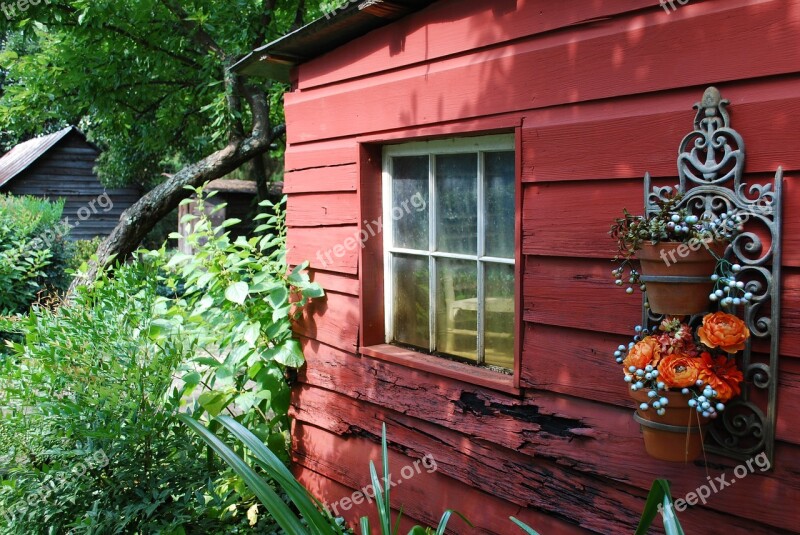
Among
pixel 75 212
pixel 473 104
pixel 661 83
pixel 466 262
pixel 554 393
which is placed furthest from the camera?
pixel 75 212

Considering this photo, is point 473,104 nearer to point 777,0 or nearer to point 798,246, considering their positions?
point 777,0

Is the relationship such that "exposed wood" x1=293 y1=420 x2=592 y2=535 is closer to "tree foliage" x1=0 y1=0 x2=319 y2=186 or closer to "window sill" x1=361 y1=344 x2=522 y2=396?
"window sill" x1=361 y1=344 x2=522 y2=396

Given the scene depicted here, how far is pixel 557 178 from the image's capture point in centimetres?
240

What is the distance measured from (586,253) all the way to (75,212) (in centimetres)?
1703

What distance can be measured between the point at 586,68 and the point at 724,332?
102 centimetres

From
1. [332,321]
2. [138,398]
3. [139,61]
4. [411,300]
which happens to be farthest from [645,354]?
[139,61]

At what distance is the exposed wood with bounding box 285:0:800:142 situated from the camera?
1887 mm

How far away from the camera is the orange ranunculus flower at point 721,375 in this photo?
1.82 metres

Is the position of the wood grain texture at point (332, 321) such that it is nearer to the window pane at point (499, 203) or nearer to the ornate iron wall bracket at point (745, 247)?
the window pane at point (499, 203)

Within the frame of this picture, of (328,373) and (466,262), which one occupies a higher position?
(466,262)

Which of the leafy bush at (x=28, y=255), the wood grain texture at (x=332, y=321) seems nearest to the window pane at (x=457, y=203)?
the wood grain texture at (x=332, y=321)

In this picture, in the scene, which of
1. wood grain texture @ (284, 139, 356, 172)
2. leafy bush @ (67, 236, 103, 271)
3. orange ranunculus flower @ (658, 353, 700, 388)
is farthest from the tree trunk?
orange ranunculus flower @ (658, 353, 700, 388)

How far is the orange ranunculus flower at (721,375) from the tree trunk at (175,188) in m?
7.54

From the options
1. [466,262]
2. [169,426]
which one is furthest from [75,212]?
[466,262]
